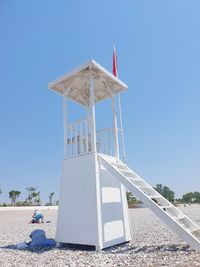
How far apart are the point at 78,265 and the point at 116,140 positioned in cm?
377

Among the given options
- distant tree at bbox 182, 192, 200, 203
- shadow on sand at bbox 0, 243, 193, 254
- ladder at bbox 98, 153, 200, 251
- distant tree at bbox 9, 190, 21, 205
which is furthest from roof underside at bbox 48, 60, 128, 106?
distant tree at bbox 182, 192, 200, 203

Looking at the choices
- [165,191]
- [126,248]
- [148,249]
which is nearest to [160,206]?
[148,249]

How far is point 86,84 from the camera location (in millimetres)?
7438

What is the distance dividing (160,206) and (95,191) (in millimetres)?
1494

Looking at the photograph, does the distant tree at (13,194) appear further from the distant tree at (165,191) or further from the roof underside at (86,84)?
the roof underside at (86,84)

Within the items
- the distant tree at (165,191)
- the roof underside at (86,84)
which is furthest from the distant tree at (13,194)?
the roof underside at (86,84)

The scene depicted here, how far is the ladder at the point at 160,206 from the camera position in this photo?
14.9ft

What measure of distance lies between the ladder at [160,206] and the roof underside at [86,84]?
231 cm

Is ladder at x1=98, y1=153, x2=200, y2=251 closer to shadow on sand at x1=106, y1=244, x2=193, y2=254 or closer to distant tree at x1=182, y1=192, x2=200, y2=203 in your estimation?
shadow on sand at x1=106, y1=244, x2=193, y2=254

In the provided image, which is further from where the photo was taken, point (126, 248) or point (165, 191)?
point (165, 191)

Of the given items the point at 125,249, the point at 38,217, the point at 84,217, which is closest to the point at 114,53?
the point at 84,217

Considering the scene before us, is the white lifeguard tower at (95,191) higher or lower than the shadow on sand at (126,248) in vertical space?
higher

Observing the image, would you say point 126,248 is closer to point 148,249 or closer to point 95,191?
point 148,249

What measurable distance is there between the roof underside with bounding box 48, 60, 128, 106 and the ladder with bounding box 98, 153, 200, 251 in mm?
2308
